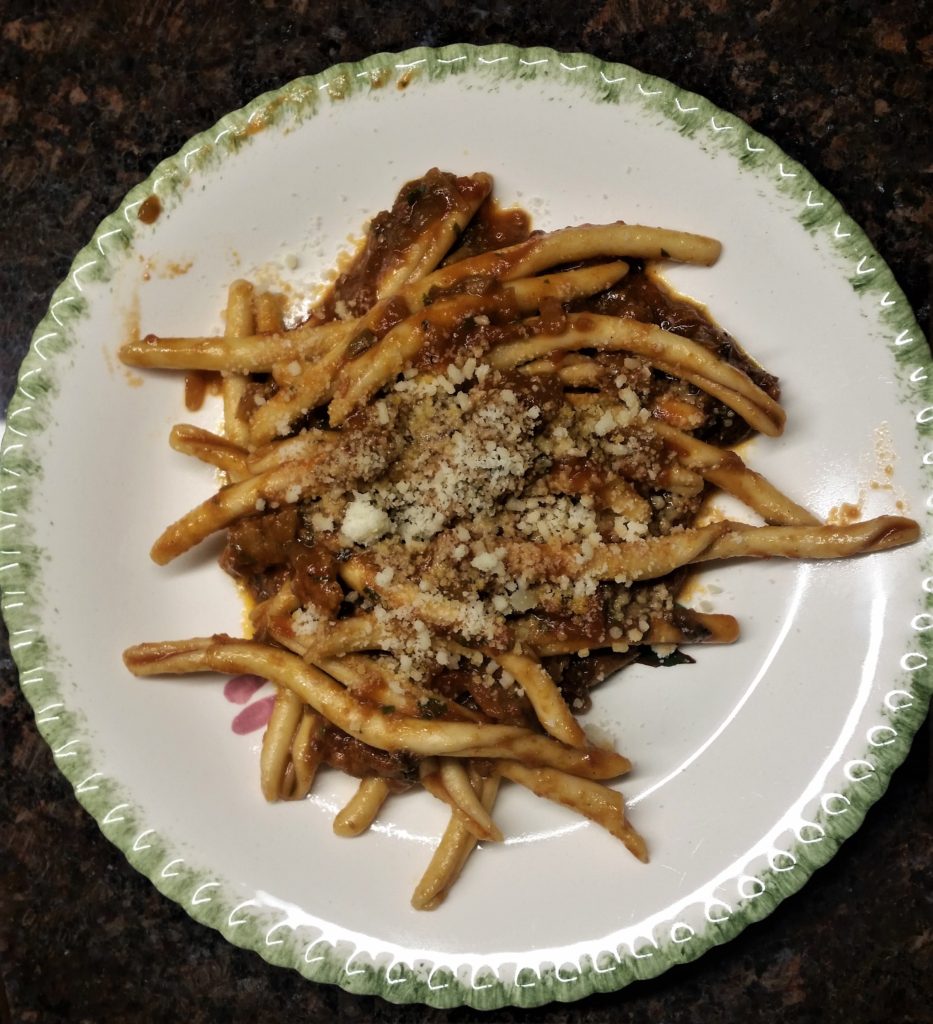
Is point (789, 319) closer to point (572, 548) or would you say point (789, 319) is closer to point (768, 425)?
point (768, 425)

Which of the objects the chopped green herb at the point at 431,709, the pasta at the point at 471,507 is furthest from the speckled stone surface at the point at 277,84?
the chopped green herb at the point at 431,709

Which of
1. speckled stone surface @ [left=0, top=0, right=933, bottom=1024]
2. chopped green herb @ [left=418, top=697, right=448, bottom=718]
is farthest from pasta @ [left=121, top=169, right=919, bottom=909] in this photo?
speckled stone surface @ [left=0, top=0, right=933, bottom=1024]

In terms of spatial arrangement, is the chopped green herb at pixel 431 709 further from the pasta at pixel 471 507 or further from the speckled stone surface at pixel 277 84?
the speckled stone surface at pixel 277 84

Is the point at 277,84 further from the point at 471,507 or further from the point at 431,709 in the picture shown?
the point at 431,709

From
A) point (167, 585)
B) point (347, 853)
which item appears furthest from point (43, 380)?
point (347, 853)

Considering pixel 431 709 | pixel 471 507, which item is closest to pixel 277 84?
pixel 471 507
